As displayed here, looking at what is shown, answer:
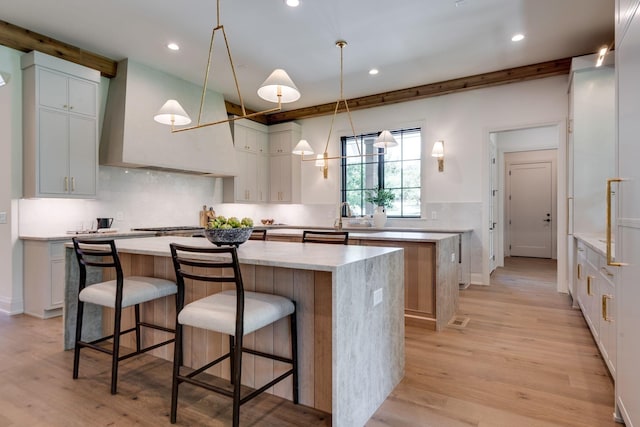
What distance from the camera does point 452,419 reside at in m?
1.92

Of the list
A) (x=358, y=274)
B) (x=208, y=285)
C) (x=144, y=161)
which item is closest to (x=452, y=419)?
(x=358, y=274)

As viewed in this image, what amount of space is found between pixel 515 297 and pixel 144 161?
5.07 m

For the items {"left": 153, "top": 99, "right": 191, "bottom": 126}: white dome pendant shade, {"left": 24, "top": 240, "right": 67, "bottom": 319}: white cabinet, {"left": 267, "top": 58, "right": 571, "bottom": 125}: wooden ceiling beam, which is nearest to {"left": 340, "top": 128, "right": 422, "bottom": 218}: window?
{"left": 267, "top": 58, "right": 571, "bottom": 125}: wooden ceiling beam

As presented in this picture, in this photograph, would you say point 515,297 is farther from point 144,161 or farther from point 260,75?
point 144,161

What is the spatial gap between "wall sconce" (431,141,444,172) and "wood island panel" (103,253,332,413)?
410 cm

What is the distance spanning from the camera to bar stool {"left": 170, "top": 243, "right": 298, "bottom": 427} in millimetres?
1694

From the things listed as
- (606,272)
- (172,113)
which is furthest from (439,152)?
(172,113)

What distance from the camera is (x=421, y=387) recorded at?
2.27 m

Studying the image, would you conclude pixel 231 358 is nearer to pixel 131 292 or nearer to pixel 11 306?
pixel 131 292

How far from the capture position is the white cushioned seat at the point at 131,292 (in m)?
2.27

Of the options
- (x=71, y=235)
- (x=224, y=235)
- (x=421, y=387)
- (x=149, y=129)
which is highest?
(x=149, y=129)

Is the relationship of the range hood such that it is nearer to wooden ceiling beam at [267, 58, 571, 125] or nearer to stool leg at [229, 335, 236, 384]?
wooden ceiling beam at [267, 58, 571, 125]

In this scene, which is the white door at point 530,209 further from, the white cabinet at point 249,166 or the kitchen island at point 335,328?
the kitchen island at point 335,328

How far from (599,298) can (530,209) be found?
21.1ft
